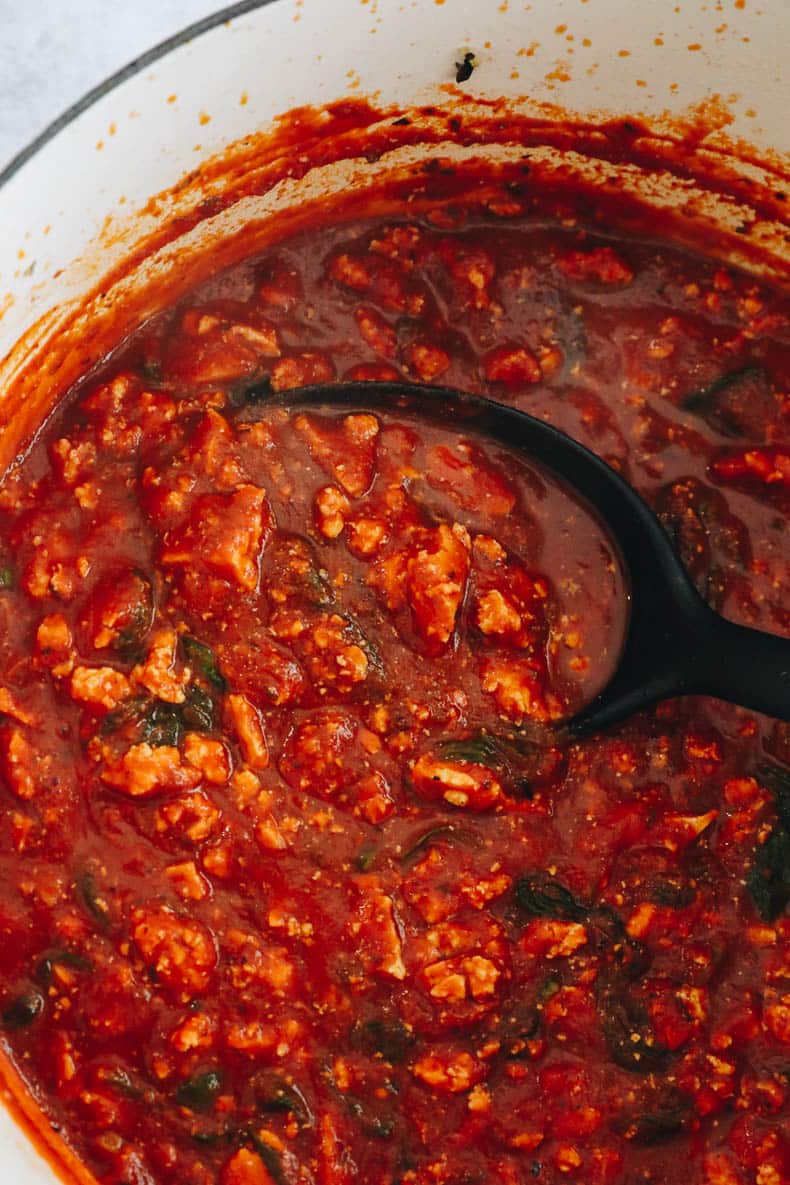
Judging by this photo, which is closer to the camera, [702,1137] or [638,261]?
[702,1137]

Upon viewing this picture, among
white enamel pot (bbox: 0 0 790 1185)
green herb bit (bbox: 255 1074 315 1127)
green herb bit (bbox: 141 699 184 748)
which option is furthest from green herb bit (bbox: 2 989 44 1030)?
green herb bit (bbox: 141 699 184 748)

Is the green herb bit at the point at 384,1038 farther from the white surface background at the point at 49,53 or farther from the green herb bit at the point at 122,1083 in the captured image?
the white surface background at the point at 49,53

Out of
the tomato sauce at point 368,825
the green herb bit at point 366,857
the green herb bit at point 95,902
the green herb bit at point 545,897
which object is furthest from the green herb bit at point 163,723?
the green herb bit at point 545,897

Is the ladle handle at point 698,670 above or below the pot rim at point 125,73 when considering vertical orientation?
below

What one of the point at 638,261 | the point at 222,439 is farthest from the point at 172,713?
the point at 638,261

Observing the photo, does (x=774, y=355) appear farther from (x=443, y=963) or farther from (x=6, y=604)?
(x=6, y=604)
